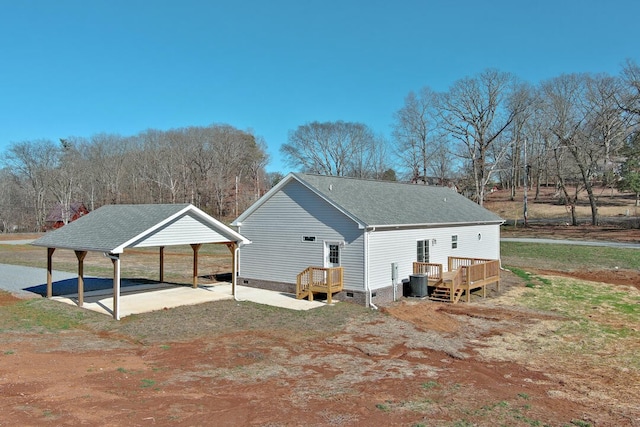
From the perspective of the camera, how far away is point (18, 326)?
12.7m

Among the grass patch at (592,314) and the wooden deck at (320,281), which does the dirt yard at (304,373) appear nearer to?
the grass patch at (592,314)

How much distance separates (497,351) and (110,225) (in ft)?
41.5

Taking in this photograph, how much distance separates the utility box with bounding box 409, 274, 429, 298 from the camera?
17.9m

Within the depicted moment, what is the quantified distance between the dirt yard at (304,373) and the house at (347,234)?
2409 millimetres

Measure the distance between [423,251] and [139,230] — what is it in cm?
1127

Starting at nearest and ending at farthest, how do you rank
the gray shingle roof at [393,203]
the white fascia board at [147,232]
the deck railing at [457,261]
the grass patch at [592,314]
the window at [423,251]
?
1. the grass patch at [592,314]
2. the white fascia board at [147,232]
3. the gray shingle roof at [393,203]
4. the window at [423,251]
5. the deck railing at [457,261]

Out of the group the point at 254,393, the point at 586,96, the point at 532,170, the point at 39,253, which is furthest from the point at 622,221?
the point at 39,253

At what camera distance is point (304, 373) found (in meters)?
9.32

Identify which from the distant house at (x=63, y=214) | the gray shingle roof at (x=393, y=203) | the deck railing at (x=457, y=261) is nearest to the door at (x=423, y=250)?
the gray shingle roof at (x=393, y=203)

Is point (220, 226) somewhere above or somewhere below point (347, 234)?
above

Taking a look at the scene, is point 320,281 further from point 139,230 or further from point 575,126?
point 575,126

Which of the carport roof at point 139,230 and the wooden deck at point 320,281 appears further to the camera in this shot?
the wooden deck at point 320,281

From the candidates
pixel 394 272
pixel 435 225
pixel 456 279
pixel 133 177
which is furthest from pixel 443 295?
pixel 133 177

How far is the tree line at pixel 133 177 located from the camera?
6519 centimetres
